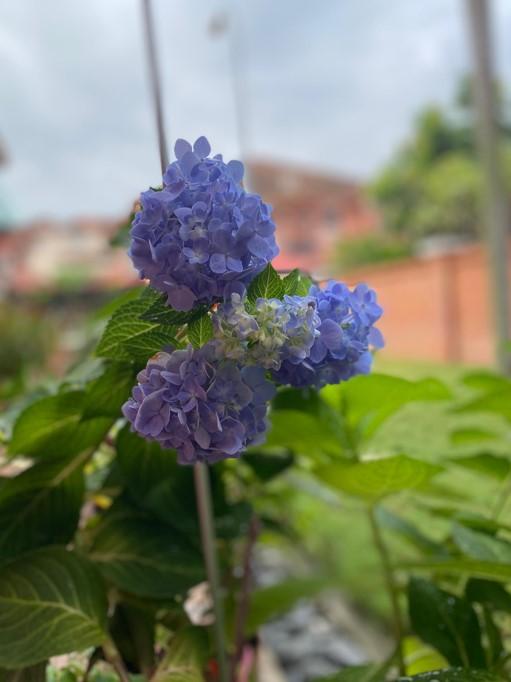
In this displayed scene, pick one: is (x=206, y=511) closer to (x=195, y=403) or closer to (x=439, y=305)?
(x=195, y=403)

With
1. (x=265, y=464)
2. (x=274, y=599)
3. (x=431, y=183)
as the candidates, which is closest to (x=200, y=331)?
(x=265, y=464)

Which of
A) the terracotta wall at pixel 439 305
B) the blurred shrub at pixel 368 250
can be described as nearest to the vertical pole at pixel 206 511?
the terracotta wall at pixel 439 305

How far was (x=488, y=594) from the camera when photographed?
0.42m

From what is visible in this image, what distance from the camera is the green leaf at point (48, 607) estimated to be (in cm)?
34

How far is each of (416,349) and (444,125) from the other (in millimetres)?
4288

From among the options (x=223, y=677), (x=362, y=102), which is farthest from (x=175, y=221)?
(x=362, y=102)

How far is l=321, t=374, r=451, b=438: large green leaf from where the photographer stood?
0.44 m

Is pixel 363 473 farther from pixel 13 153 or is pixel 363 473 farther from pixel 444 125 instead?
pixel 444 125

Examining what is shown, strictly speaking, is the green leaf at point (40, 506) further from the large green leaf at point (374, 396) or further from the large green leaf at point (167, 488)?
the large green leaf at point (374, 396)

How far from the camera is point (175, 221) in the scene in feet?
0.80

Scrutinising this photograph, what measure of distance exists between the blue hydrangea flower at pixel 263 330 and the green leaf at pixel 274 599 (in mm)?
430

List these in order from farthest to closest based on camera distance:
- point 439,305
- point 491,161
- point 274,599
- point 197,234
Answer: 1. point 439,305
2. point 491,161
3. point 274,599
4. point 197,234

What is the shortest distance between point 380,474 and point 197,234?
0.21m

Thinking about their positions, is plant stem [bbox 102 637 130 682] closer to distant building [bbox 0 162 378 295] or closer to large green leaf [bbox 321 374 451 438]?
large green leaf [bbox 321 374 451 438]
